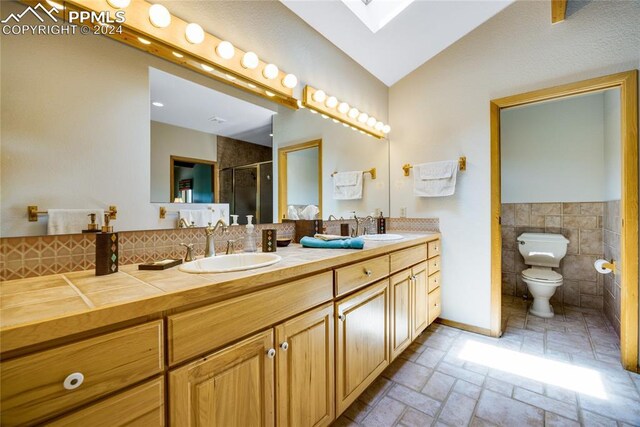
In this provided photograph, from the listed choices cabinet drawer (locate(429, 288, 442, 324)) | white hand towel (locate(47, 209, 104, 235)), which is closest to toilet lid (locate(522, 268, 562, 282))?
Result: cabinet drawer (locate(429, 288, 442, 324))

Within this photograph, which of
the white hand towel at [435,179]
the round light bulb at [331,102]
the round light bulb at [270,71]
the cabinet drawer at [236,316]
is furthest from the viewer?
the white hand towel at [435,179]

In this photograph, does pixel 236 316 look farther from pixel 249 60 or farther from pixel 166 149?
pixel 249 60

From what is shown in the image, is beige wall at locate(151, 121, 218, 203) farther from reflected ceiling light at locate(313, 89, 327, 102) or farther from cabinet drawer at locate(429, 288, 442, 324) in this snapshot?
cabinet drawer at locate(429, 288, 442, 324)

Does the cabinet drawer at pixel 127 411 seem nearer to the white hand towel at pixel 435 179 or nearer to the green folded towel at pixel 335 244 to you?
the green folded towel at pixel 335 244

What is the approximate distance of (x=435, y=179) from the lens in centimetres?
242

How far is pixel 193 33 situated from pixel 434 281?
2369 mm

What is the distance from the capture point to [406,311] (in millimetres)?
1856

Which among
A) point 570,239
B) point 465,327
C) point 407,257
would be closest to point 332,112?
point 407,257

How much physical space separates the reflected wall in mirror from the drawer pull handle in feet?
4.22

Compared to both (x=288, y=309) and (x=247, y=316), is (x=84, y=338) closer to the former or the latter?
(x=247, y=316)

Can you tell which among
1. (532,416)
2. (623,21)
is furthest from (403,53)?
(532,416)

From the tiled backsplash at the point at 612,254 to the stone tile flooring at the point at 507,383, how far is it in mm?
207

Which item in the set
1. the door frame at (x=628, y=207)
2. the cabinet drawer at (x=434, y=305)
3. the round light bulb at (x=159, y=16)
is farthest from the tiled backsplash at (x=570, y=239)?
the round light bulb at (x=159, y=16)

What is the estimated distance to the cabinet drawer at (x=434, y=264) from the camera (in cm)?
225
